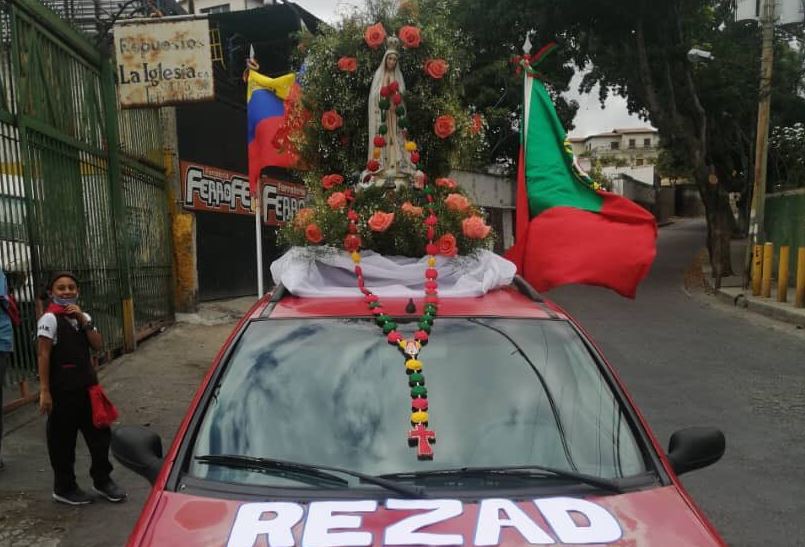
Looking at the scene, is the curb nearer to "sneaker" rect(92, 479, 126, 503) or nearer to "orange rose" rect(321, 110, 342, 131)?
"orange rose" rect(321, 110, 342, 131)

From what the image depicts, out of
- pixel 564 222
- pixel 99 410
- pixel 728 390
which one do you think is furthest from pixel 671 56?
pixel 99 410

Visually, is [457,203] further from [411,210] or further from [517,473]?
[517,473]

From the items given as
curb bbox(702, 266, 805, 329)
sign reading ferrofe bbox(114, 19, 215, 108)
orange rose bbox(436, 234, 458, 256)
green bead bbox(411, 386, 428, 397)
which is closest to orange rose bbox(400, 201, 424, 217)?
orange rose bbox(436, 234, 458, 256)

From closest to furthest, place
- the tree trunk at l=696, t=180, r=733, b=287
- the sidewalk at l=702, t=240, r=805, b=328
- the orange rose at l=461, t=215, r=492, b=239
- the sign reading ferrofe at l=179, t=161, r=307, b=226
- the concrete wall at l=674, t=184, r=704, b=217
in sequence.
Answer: the orange rose at l=461, t=215, r=492, b=239 < the sidewalk at l=702, t=240, r=805, b=328 < the sign reading ferrofe at l=179, t=161, r=307, b=226 < the tree trunk at l=696, t=180, r=733, b=287 < the concrete wall at l=674, t=184, r=704, b=217

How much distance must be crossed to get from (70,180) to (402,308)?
6.18 m

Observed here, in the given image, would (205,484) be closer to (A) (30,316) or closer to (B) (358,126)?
(B) (358,126)

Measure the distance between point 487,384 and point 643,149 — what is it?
3500 inches

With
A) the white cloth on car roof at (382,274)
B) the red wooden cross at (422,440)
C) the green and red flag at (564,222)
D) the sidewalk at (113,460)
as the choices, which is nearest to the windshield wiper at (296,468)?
the red wooden cross at (422,440)

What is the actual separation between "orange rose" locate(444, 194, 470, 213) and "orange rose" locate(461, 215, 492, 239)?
0.13 m

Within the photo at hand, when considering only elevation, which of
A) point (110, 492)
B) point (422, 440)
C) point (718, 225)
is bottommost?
point (110, 492)

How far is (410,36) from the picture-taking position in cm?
448

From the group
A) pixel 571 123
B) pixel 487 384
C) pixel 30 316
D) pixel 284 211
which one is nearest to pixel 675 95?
pixel 571 123

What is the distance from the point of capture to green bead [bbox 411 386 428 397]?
249 centimetres

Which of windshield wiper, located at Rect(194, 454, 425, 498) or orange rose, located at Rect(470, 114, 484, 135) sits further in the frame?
orange rose, located at Rect(470, 114, 484, 135)
